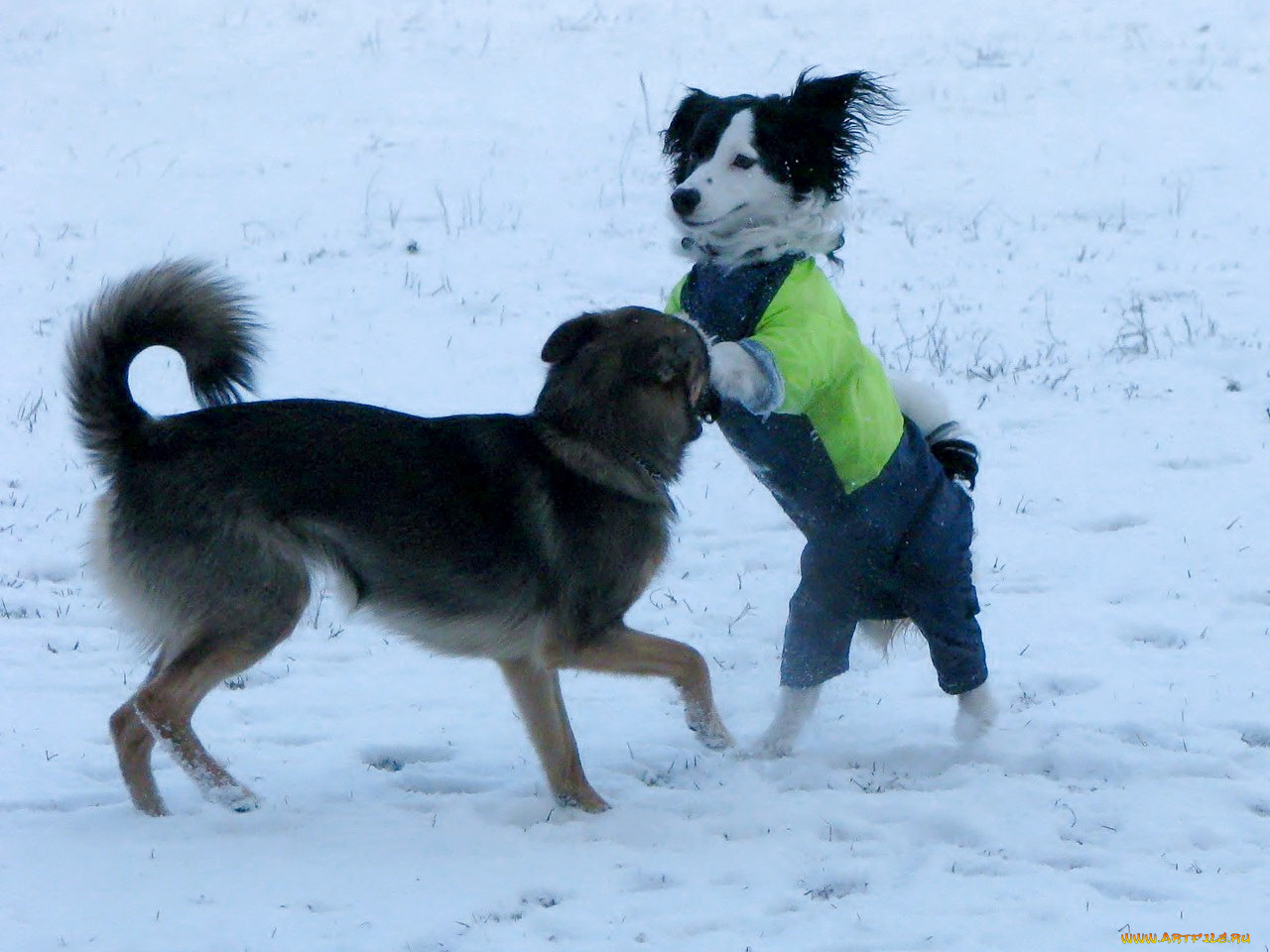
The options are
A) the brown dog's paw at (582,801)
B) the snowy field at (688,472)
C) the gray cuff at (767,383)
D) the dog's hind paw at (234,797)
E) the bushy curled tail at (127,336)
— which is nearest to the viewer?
the snowy field at (688,472)

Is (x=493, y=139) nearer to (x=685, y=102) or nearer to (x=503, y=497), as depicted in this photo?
(x=685, y=102)

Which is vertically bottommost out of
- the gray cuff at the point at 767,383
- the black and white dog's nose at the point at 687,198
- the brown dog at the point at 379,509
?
the brown dog at the point at 379,509

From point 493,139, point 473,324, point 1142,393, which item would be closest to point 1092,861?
point 1142,393

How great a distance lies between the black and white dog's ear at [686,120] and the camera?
169 inches

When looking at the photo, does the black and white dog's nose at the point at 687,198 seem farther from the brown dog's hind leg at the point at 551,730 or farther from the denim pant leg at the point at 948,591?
the brown dog's hind leg at the point at 551,730

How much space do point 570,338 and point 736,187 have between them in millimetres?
645

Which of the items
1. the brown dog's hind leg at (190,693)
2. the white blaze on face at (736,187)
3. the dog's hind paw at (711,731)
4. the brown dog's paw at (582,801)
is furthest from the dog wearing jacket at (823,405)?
the brown dog's hind leg at (190,693)

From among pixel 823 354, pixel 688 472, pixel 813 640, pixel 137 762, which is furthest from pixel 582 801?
pixel 688 472

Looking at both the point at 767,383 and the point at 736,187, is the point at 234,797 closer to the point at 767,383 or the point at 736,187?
the point at 767,383

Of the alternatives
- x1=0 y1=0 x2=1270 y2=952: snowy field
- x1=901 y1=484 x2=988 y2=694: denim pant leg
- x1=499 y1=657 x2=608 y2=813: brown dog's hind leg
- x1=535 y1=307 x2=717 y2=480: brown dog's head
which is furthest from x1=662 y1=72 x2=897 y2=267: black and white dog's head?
x1=0 y1=0 x2=1270 y2=952: snowy field

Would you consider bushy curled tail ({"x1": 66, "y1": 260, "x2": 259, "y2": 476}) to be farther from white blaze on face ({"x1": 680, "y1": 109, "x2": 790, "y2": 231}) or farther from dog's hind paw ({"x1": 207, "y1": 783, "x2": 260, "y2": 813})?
white blaze on face ({"x1": 680, "y1": 109, "x2": 790, "y2": 231})

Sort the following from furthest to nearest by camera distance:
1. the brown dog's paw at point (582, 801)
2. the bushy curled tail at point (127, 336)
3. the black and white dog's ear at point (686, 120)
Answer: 1. the black and white dog's ear at point (686, 120)
2. the brown dog's paw at point (582, 801)
3. the bushy curled tail at point (127, 336)

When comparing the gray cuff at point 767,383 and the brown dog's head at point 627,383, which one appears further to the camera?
the brown dog's head at point 627,383

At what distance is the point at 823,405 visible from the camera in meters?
4.02
